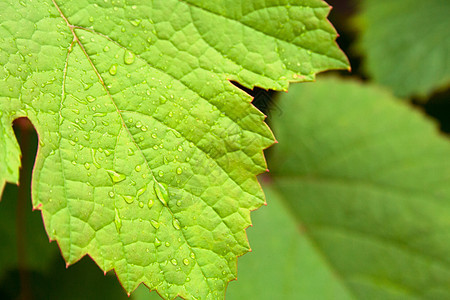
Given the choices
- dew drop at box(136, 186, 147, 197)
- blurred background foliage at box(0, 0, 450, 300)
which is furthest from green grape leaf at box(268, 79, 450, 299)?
dew drop at box(136, 186, 147, 197)

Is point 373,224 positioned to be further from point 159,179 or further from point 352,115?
point 159,179

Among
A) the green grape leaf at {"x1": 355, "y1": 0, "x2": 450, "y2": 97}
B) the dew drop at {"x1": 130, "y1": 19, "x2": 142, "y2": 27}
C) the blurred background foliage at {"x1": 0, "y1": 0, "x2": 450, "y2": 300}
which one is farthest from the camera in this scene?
the green grape leaf at {"x1": 355, "y1": 0, "x2": 450, "y2": 97}

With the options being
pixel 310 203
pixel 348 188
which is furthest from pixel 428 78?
pixel 310 203

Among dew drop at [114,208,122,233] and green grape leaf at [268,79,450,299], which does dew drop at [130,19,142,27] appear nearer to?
dew drop at [114,208,122,233]

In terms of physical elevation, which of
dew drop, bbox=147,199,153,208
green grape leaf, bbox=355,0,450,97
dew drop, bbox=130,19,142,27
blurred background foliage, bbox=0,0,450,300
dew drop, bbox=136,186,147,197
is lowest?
blurred background foliage, bbox=0,0,450,300

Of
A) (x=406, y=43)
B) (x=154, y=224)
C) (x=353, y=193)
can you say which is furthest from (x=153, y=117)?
(x=406, y=43)

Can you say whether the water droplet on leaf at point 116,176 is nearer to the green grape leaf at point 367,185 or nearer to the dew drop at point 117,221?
the dew drop at point 117,221

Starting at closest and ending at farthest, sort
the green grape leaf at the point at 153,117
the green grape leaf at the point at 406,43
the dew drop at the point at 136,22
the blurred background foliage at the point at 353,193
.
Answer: the green grape leaf at the point at 153,117
the dew drop at the point at 136,22
the blurred background foliage at the point at 353,193
the green grape leaf at the point at 406,43

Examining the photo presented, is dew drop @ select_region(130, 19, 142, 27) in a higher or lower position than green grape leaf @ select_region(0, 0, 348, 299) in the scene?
higher

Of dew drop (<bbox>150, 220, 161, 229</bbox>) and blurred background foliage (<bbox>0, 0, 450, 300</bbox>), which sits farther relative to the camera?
blurred background foliage (<bbox>0, 0, 450, 300</bbox>)

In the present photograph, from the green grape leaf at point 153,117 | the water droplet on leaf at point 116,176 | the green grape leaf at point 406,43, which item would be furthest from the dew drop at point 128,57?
the green grape leaf at point 406,43
